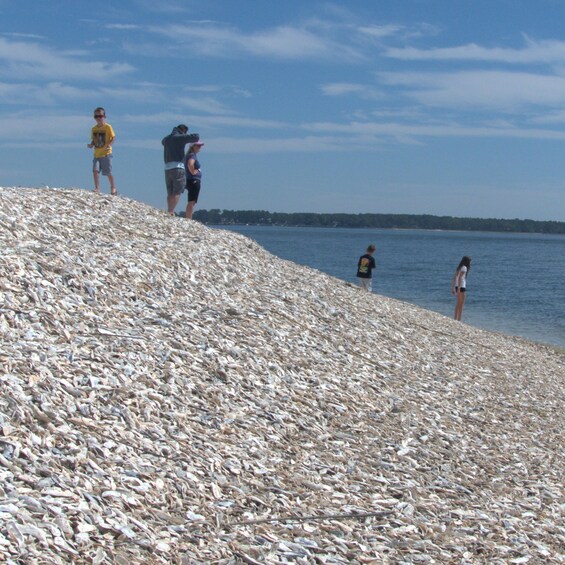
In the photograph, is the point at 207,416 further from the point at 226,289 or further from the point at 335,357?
the point at 226,289

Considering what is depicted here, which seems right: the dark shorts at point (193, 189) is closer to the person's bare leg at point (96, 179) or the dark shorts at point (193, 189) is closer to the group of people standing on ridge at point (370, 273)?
the person's bare leg at point (96, 179)

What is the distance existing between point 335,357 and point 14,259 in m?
3.77

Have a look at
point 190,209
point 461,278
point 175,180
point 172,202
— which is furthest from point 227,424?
point 461,278

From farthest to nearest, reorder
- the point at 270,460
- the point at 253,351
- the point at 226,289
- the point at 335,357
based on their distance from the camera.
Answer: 1. the point at 226,289
2. the point at 335,357
3. the point at 253,351
4. the point at 270,460

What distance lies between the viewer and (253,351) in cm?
829

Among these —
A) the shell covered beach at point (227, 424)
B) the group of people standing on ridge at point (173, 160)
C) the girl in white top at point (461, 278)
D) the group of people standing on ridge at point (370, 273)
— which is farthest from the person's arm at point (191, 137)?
the girl in white top at point (461, 278)

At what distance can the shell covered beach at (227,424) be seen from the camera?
16.5 ft

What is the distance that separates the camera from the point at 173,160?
14031 mm

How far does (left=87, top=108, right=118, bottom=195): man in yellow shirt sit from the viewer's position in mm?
13547

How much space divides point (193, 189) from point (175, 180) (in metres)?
0.44

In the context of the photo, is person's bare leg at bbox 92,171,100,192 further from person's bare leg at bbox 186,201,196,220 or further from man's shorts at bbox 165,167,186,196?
person's bare leg at bbox 186,201,196,220

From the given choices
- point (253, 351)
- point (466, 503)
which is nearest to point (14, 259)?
point (253, 351)

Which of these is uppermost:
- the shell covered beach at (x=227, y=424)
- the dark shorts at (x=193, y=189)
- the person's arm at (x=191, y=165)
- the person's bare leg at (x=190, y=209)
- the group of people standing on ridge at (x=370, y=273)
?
the person's arm at (x=191, y=165)

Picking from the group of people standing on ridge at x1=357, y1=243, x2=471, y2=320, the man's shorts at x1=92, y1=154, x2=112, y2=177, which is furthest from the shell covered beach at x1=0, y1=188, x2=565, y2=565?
the group of people standing on ridge at x1=357, y1=243, x2=471, y2=320
